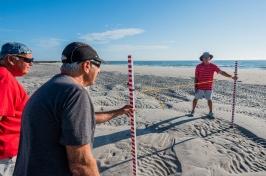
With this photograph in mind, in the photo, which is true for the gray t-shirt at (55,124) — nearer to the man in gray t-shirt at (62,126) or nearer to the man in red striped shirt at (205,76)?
the man in gray t-shirt at (62,126)

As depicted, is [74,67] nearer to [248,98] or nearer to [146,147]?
[146,147]

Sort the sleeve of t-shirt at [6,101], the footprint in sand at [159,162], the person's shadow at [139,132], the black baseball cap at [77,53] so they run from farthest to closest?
the person's shadow at [139,132], the footprint in sand at [159,162], the sleeve of t-shirt at [6,101], the black baseball cap at [77,53]

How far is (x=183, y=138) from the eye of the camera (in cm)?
836

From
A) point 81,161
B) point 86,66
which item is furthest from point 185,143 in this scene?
point 81,161

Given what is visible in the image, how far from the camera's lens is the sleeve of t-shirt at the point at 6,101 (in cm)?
338

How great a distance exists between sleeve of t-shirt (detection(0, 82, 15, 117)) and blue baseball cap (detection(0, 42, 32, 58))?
552mm

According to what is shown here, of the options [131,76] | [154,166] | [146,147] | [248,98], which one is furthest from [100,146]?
[248,98]

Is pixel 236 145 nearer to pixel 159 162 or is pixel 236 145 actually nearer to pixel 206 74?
pixel 159 162

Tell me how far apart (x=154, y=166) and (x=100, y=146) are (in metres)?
1.60

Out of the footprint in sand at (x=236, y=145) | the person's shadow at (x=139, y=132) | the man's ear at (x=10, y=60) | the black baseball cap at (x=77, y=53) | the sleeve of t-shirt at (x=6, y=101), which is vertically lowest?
the footprint in sand at (x=236, y=145)

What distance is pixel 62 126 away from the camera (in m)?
2.14

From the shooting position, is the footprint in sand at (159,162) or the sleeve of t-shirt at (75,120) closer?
the sleeve of t-shirt at (75,120)

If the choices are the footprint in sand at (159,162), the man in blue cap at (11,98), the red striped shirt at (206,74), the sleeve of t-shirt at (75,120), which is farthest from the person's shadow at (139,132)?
the sleeve of t-shirt at (75,120)

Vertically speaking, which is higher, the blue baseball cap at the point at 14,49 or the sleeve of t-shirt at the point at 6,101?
the blue baseball cap at the point at 14,49
